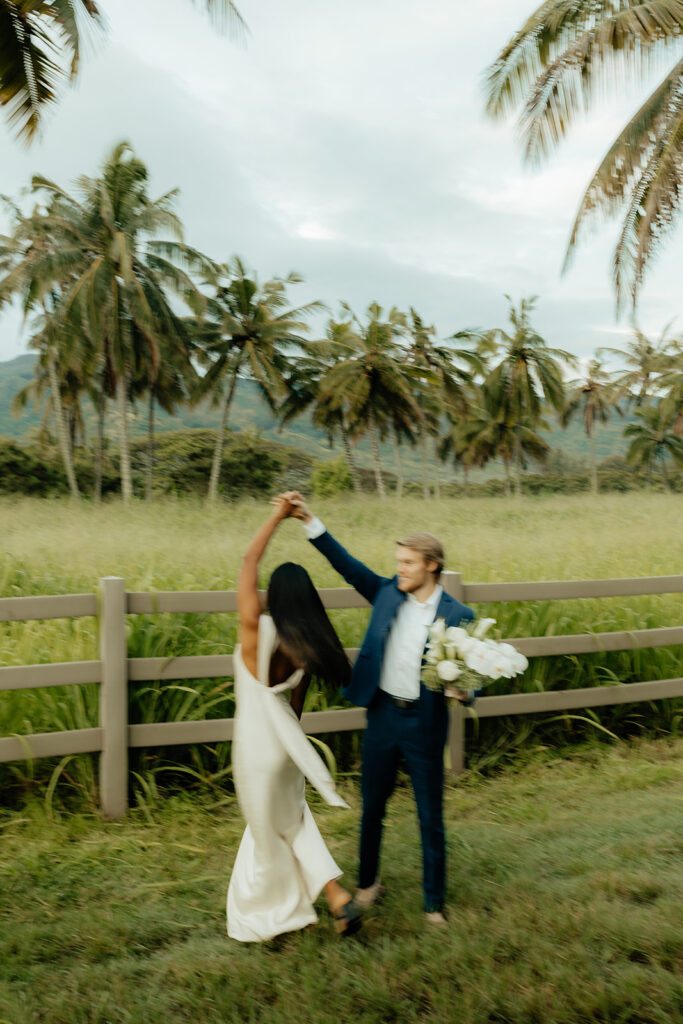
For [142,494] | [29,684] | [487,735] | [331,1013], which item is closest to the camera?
[331,1013]

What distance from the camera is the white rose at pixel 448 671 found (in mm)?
2846

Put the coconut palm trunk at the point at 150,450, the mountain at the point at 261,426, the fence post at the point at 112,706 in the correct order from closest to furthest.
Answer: the fence post at the point at 112,706 → the coconut palm trunk at the point at 150,450 → the mountain at the point at 261,426

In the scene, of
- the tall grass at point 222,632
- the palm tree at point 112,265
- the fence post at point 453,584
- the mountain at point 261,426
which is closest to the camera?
the tall grass at point 222,632

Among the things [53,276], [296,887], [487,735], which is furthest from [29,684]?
[53,276]

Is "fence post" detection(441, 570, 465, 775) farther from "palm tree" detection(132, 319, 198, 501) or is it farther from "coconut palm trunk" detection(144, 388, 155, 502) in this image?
"coconut palm trunk" detection(144, 388, 155, 502)

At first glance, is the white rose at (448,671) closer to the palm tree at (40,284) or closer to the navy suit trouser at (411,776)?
the navy suit trouser at (411,776)

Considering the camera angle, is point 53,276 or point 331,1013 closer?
point 331,1013

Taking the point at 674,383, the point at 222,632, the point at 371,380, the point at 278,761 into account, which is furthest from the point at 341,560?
the point at 674,383

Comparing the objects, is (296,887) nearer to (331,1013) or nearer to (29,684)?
(331,1013)

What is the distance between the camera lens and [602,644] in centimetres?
544

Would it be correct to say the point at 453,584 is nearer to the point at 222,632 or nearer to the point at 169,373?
the point at 222,632

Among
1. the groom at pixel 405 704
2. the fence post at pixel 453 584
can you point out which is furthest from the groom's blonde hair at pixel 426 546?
the fence post at pixel 453 584

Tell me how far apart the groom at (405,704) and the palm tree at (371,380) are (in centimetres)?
3253

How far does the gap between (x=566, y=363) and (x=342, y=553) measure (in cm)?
4648
